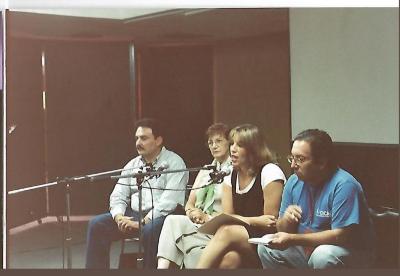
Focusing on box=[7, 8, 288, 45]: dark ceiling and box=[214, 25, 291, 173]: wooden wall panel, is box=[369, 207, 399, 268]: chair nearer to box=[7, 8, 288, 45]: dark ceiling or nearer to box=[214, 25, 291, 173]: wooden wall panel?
box=[214, 25, 291, 173]: wooden wall panel

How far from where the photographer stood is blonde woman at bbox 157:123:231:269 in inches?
183

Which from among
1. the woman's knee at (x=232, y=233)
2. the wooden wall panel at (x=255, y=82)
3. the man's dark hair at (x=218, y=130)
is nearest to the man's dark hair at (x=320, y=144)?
the wooden wall panel at (x=255, y=82)

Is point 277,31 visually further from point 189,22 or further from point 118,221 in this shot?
point 118,221

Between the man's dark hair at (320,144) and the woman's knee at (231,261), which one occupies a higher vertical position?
the man's dark hair at (320,144)

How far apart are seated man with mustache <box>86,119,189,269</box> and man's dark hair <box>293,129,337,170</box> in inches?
36.2

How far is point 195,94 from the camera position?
4676 millimetres

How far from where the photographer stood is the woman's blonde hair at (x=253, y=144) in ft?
15.1

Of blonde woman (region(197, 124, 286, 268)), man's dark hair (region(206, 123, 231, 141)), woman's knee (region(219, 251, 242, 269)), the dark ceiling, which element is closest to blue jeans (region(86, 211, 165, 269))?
blonde woman (region(197, 124, 286, 268))

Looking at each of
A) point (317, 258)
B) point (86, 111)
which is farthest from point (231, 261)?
point (86, 111)

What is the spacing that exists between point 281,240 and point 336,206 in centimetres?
45

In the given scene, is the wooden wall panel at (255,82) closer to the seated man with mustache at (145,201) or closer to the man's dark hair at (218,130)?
the man's dark hair at (218,130)

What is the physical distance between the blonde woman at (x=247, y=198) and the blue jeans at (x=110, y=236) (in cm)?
37

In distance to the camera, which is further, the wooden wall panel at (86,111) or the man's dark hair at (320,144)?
the wooden wall panel at (86,111)

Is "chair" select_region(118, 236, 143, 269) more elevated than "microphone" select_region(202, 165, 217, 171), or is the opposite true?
"microphone" select_region(202, 165, 217, 171)
